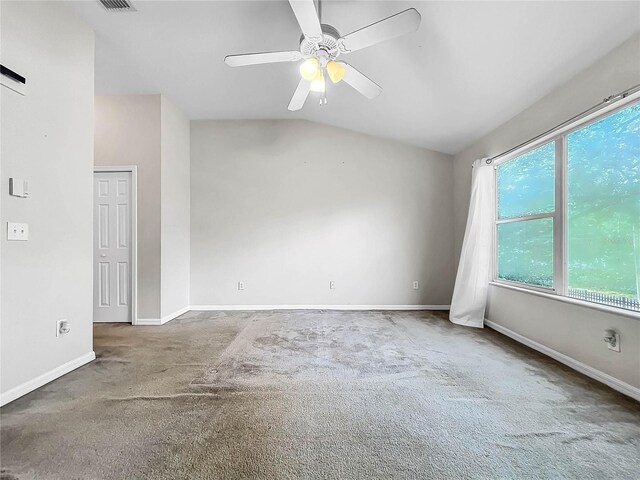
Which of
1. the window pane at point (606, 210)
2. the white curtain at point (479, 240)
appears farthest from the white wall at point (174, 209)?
the window pane at point (606, 210)

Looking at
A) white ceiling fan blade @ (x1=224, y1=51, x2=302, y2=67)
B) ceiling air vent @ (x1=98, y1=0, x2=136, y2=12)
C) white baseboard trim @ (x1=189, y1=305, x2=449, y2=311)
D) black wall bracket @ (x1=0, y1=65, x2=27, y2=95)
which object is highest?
ceiling air vent @ (x1=98, y1=0, x2=136, y2=12)

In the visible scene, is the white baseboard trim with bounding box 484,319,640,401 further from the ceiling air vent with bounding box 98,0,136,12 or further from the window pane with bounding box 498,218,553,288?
the ceiling air vent with bounding box 98,0,136,12

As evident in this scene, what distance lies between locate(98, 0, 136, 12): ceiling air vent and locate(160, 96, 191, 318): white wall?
1.46 metres

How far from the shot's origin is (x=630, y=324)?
1993 mm

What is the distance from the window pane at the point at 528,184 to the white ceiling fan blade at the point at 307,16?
2.44 metres

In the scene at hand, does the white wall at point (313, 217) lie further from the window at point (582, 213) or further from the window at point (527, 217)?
the window at point (582, 213)

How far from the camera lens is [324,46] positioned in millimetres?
2053

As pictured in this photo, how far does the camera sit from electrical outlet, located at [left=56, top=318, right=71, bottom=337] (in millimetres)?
2283

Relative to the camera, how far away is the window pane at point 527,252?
288cm

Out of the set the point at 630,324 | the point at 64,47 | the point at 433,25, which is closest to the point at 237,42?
the point at 64,47

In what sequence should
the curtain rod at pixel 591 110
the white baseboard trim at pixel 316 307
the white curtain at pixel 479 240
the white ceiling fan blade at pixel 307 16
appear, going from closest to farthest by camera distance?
1. the white ceiling fan blade at pixel 307 16
2. the curtain rod at pixel 591 110
3. the white curtain at pixel 479 240
4. the white baseboard trim at pixel 316 307

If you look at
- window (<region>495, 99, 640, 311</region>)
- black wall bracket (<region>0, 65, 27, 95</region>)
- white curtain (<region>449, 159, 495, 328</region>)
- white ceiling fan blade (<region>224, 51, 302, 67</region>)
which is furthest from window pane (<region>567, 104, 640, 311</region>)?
black wall bracket (<region>0, 65, 27, 95</region>)

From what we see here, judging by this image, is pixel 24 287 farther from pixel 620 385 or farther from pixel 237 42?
pixel 620 385

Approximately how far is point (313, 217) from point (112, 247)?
108 inches
